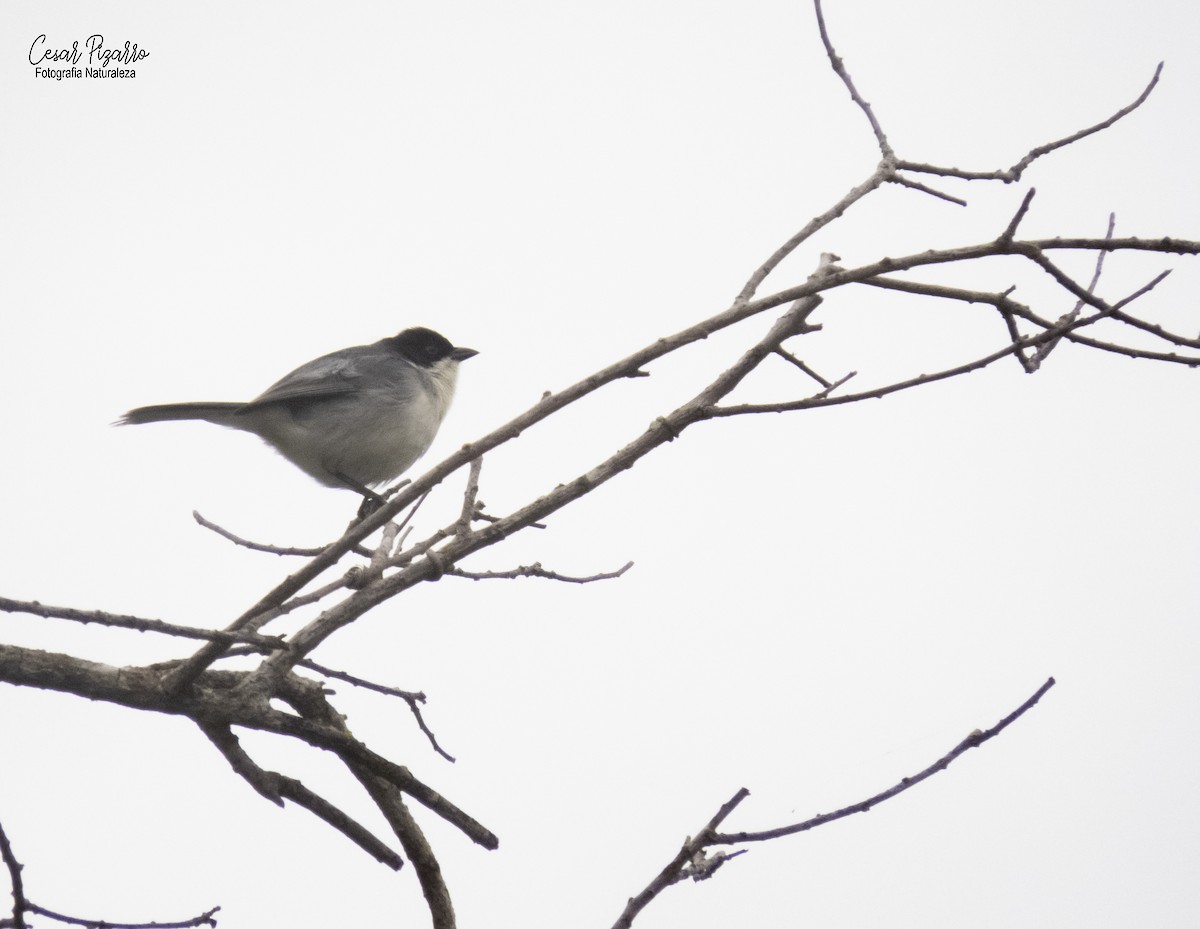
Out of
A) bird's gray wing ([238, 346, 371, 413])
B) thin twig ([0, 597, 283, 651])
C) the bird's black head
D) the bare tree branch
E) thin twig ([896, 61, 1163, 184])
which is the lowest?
the bare tree branch

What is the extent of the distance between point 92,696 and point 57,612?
0.50m

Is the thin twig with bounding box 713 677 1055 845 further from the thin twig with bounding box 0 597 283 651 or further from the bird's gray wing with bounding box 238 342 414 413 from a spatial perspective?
the bird's gray wing with bounding box 238 342 414 413

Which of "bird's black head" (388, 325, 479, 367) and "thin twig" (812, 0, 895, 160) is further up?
"bird's black head" (388, 325, 479, 367)

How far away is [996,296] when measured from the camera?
271 centimetres

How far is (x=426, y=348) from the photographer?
851 cm

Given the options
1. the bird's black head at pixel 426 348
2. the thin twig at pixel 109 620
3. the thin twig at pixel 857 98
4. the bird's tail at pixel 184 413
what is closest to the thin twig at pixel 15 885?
the thin twig at pixel 109 620

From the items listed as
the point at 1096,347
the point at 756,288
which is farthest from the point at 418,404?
the point at 1096,347

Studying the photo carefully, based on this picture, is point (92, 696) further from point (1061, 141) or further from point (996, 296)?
point (1061, 141)

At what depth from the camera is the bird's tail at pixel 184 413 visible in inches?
256

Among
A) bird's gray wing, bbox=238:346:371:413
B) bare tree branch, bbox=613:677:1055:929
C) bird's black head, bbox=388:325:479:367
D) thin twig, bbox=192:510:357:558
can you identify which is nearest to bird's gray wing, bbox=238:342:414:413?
bird's gray wing, bbox=238:346:371:413

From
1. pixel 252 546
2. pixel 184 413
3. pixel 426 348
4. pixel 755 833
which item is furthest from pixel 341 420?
pixel 755 833

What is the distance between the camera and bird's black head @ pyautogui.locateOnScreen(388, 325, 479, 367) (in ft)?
27.7

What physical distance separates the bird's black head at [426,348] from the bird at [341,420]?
26.1 inches

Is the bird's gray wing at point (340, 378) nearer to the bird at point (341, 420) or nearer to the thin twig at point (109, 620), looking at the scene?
the bird at point (341, 420)
